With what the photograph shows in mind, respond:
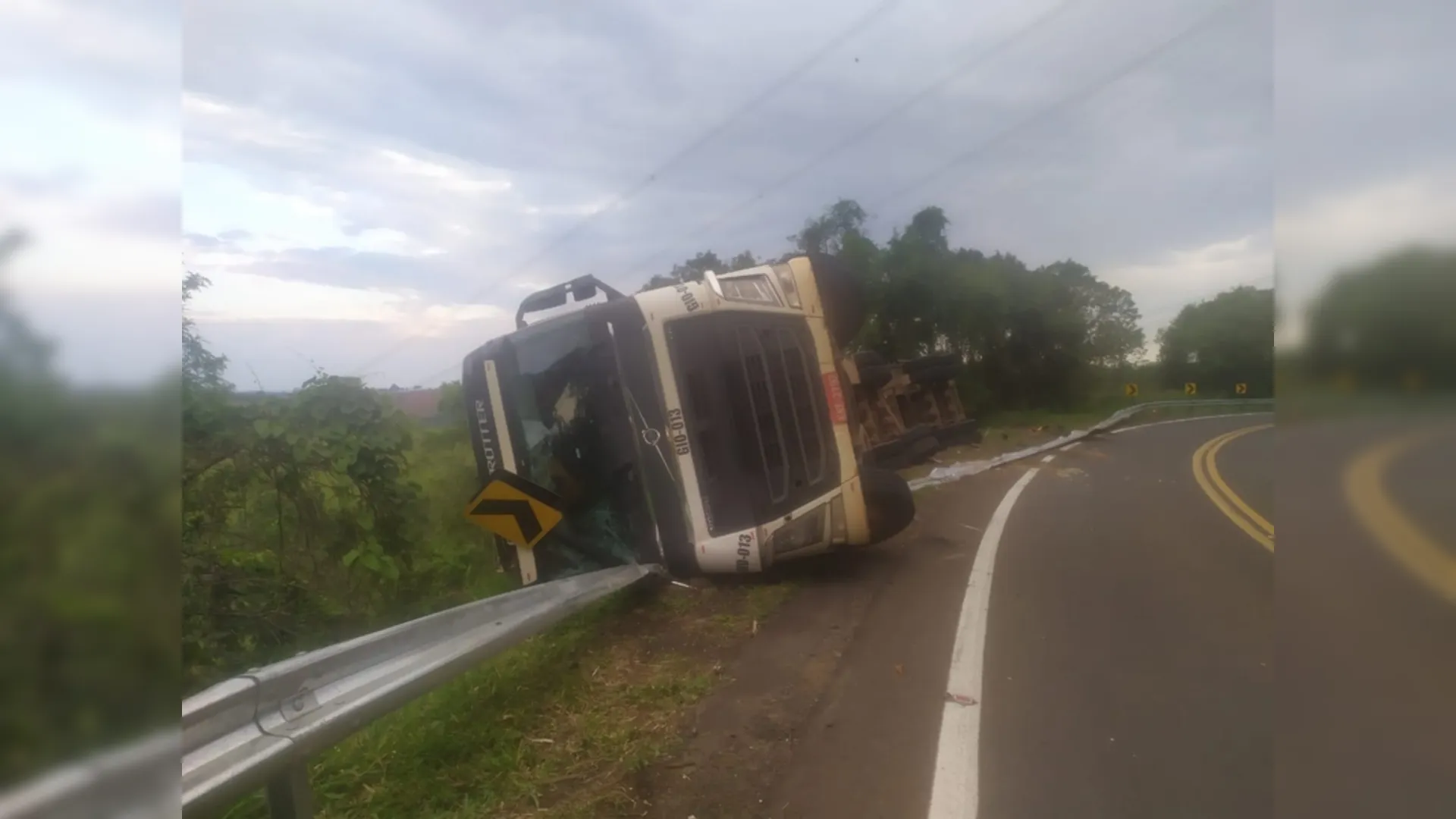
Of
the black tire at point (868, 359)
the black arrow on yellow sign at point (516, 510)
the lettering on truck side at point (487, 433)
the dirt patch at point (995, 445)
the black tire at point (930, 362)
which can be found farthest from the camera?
the black tire at point (868, 359)

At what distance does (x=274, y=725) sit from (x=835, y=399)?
13.3 feet

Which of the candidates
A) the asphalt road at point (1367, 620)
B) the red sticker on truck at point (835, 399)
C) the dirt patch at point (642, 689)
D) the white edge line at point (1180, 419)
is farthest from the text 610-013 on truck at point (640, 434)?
A: the asphalt road at point (1367, 620)

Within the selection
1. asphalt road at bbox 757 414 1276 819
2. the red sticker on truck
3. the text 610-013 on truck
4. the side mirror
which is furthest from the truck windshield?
asphalt road at bbox 757 414 1276 819

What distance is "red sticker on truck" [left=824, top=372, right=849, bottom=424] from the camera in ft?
18.2

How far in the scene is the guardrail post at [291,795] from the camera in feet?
7.47

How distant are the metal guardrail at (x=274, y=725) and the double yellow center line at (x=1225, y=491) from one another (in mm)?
2809

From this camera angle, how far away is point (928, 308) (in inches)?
220

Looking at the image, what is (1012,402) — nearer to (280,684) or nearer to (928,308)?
(928,308)

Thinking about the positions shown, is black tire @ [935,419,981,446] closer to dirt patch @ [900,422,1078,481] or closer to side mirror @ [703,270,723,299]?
dirt patch @ [900,422,1078,481]

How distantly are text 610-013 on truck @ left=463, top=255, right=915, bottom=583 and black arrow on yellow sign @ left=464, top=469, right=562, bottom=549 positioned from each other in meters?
0.02

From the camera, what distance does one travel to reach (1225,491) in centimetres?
398

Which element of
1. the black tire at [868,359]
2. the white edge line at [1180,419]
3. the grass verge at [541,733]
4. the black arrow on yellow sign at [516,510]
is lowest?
the grass verge at [541,733]

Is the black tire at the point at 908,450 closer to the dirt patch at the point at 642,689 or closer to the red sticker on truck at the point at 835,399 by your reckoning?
the red sticker on truck at the point at 835,399

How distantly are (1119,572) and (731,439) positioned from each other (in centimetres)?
267
